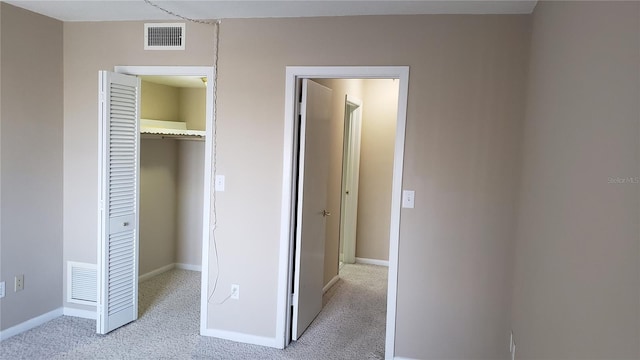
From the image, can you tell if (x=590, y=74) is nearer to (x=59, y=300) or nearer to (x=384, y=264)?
(x=59, y=300)

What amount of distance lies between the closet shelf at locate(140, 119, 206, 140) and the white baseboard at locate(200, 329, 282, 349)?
6.57 feet

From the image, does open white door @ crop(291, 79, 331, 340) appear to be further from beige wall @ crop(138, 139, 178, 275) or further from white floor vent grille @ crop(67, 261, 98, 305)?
beige wall @ crop(138, 139, 178, 275)

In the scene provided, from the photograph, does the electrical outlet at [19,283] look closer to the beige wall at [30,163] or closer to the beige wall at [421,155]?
the beige wall at [30,163]

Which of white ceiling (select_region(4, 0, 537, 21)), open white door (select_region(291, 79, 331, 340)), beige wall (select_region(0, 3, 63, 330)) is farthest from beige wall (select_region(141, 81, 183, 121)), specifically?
open white door (select_region(291, 79, 331, 340))

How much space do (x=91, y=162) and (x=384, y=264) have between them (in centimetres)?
350

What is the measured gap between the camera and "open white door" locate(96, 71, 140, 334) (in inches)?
127

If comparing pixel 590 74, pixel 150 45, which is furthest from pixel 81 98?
pixel 590 74

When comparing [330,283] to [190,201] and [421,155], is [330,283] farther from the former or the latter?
[421,155]

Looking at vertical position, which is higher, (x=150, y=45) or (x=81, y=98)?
(x=150, y=45)

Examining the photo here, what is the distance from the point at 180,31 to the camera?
10.9ft

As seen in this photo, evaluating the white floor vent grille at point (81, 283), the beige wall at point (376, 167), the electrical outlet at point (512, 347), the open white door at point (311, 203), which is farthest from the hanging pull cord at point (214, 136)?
the beige wall at point (376, 167)

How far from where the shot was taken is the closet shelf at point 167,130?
4.43 metres

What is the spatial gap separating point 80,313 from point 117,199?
42.7 inches

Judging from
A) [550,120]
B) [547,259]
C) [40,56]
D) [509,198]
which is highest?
[40,56]
